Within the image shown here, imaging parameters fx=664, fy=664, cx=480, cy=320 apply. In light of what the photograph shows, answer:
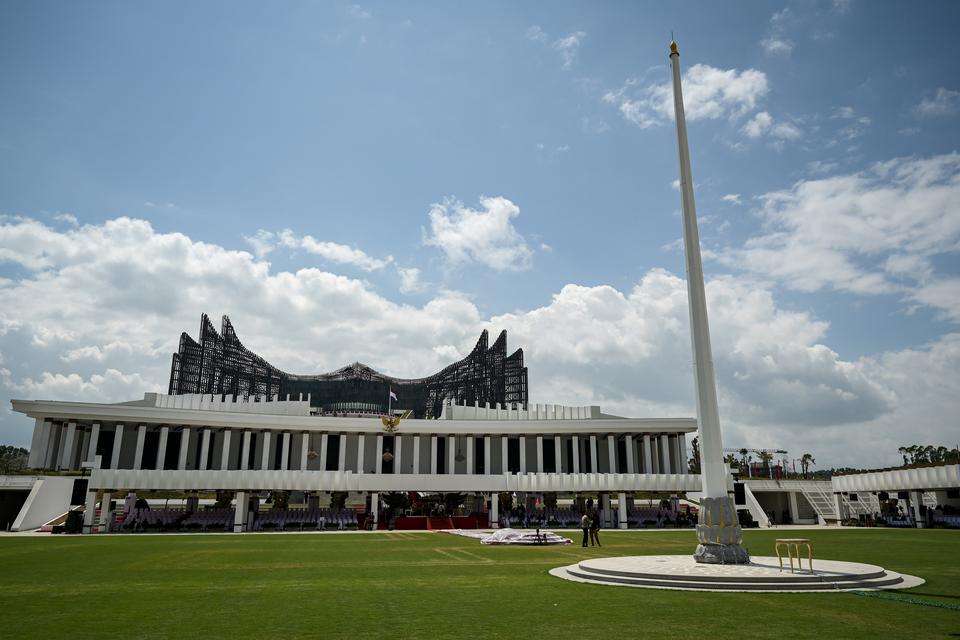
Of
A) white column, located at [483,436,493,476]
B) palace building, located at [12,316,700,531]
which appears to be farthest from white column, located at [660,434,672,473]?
white column, located at [483,436,493,476]

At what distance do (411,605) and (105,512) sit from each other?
48738mm

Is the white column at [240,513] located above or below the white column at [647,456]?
below

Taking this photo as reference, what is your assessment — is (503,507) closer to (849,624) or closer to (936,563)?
(936,563)

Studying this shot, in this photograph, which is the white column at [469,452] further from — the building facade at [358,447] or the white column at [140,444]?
the white column at [140,444]

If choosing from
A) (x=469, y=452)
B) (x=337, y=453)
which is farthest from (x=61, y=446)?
(x=469, y=452)

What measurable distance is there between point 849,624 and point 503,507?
59.6m

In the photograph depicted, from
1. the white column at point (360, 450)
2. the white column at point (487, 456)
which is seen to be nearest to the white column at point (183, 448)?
the white column at point (360, 450)

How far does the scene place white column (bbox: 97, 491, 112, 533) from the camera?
50688mm

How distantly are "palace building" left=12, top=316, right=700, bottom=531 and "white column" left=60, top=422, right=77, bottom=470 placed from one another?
0.13m

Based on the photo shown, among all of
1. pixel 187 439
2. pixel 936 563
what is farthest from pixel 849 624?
pixel 187 439

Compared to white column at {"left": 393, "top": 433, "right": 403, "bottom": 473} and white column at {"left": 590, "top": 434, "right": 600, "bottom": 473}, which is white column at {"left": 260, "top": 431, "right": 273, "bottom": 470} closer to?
white column at {"left": 393, "top": 433, "right": 403, "bottom": 473}

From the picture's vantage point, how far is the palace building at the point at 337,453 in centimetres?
5459

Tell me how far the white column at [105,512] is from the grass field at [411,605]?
30963 millimetres

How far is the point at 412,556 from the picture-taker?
2623cm
